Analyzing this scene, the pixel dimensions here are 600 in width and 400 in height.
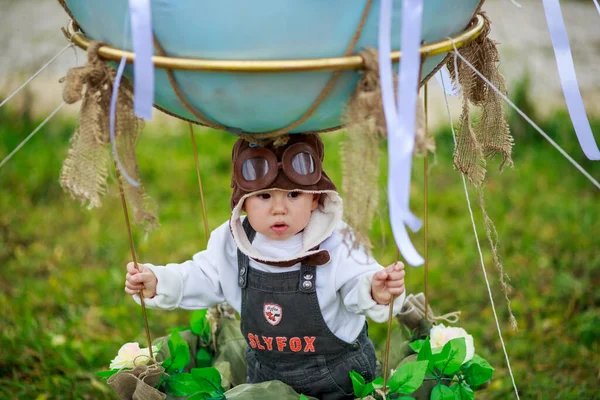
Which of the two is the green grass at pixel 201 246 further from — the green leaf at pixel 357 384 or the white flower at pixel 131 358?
the green leaf at pixel 357 384

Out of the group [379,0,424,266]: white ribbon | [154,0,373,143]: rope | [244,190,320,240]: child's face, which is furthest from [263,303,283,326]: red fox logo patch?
[379,0,424,266]: white ribbon

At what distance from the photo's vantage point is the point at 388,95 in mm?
1158

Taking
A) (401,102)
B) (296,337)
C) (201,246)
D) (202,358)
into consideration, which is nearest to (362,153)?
(401,102)

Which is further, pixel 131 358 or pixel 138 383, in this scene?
pixel 131 358

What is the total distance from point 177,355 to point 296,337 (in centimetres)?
33

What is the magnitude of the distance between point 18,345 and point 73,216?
0.96 metres

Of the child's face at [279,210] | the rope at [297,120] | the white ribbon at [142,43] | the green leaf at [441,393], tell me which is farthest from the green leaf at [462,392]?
the white ribbon at [142,43]

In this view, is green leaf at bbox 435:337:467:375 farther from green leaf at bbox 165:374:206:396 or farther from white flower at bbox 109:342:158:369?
white flower at bbox 109:342:158:369

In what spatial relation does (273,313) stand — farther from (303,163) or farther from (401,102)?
(401,102)

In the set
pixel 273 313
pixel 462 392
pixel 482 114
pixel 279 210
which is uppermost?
pixel 482 114

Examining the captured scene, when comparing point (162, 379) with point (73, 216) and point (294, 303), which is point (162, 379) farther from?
point (73, 216)

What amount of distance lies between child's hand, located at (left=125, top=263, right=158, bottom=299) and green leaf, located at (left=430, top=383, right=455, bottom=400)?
650mm

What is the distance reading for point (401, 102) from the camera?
3.81 feet

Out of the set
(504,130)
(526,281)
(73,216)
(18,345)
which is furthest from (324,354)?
(73,216)
